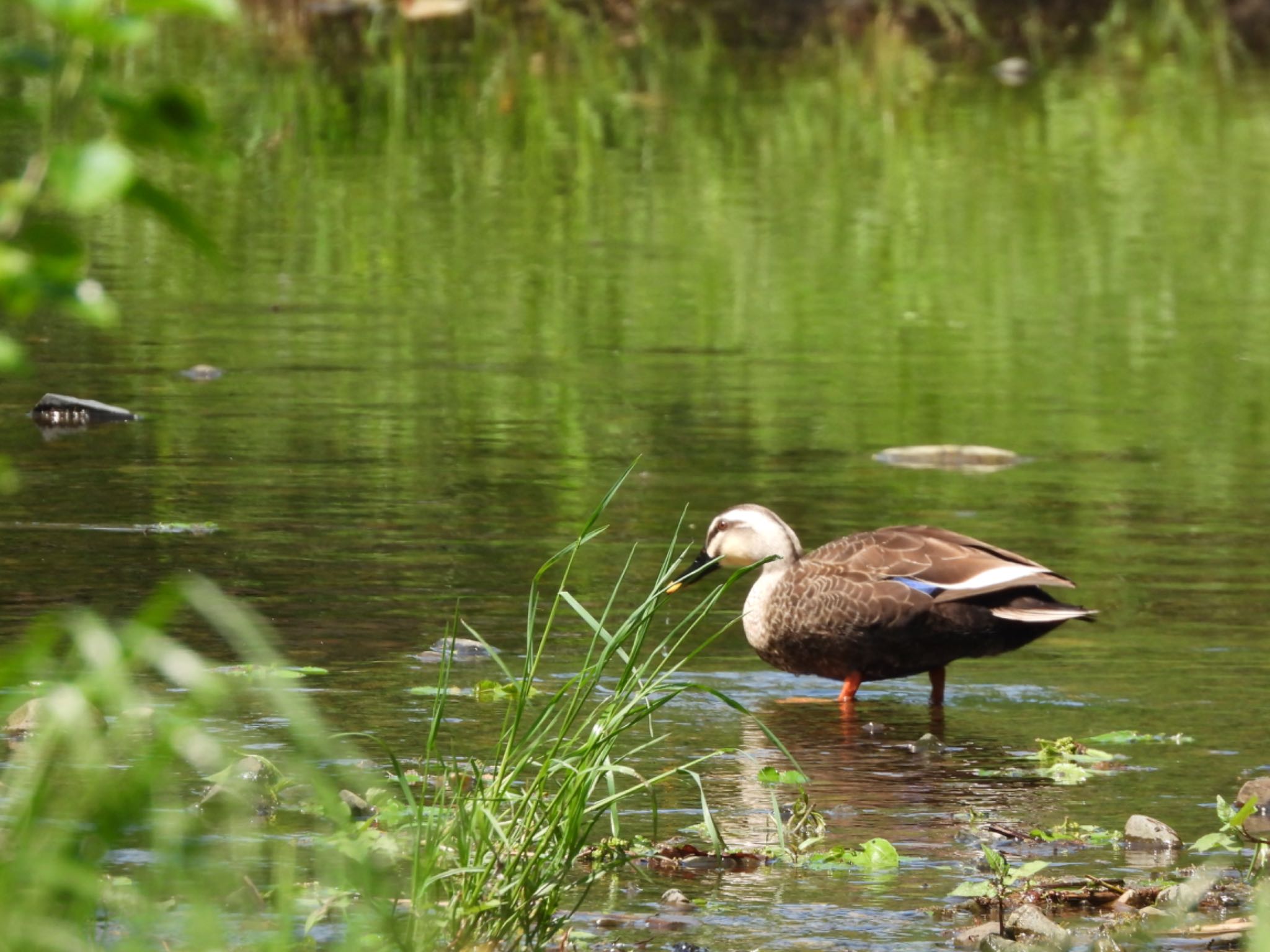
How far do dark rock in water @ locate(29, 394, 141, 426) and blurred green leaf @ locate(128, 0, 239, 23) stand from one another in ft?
28.5

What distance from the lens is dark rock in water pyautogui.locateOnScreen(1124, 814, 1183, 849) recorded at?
17.4 ft

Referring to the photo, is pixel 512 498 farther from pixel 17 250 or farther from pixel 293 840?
pixel 17 250

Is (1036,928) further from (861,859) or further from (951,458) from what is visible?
(951,458)

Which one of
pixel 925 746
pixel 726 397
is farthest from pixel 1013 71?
pixel 925 746

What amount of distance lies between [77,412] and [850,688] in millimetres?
4767

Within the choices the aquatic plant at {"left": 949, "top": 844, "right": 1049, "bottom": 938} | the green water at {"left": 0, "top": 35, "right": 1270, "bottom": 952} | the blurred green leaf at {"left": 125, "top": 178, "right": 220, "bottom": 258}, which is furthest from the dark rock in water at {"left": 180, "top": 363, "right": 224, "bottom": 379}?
the blurred green leaf at {"left": 125, "top": 178, "right": 220, "bottom": 258}

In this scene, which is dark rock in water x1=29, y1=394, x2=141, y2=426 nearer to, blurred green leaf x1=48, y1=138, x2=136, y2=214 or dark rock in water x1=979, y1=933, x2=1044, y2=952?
dark rock in water x1=979, y1=933, x2=1044, y2=952

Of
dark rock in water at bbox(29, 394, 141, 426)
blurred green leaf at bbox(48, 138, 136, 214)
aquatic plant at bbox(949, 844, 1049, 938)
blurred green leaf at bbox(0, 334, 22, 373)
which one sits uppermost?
blurred green leaf at bbox(48, 138, 136, 214)

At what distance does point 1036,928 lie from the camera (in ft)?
15.0

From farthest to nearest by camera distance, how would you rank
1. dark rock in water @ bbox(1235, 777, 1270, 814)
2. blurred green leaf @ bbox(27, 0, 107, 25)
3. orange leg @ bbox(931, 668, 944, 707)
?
orange leg @ bbox(931, 668, 944, 707) → dark rock in water @ bbox(1235, 777, 1270, 814) → blurred green leaf @ bbox(27, 0, 107, 25)

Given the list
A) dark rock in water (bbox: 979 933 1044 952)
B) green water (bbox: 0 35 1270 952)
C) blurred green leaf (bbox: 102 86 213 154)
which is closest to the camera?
blurred green leaf (bbox: 102 86 213 154)

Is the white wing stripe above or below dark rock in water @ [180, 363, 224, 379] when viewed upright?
below

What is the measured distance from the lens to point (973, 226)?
56.1 ft

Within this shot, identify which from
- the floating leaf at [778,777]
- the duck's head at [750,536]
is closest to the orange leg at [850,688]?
the duck's head at [750,536]
